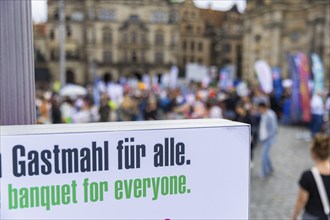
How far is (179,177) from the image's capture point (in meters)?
1.54

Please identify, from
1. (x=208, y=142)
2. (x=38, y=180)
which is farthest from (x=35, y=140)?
(x=208, y=142)

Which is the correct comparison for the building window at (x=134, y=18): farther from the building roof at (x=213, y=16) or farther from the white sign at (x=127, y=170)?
the white sign at (x=127, y=170)

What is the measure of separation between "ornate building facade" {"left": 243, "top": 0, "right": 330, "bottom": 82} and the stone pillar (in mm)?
32085

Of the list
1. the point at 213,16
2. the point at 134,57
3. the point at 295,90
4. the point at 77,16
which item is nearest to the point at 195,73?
the point at 295,90

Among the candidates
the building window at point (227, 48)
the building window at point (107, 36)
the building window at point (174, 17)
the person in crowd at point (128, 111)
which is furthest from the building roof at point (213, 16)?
the person in crowd at point (128, 111)

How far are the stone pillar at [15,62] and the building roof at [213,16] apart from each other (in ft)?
231

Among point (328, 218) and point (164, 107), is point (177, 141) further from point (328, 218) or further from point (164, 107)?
point (164, 107)

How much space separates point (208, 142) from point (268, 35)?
1539 inches

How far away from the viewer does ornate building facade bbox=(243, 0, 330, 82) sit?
32656 mm

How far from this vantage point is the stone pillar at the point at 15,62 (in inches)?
59.1

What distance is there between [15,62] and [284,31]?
38.8m

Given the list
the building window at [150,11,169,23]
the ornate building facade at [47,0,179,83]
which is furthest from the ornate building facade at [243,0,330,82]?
the building window at [150,11,169,23]

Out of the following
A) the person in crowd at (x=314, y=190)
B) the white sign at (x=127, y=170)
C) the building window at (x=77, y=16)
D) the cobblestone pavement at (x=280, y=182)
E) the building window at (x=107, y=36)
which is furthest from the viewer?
the building window at (x=107, y=36)

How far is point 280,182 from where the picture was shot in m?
7.07
